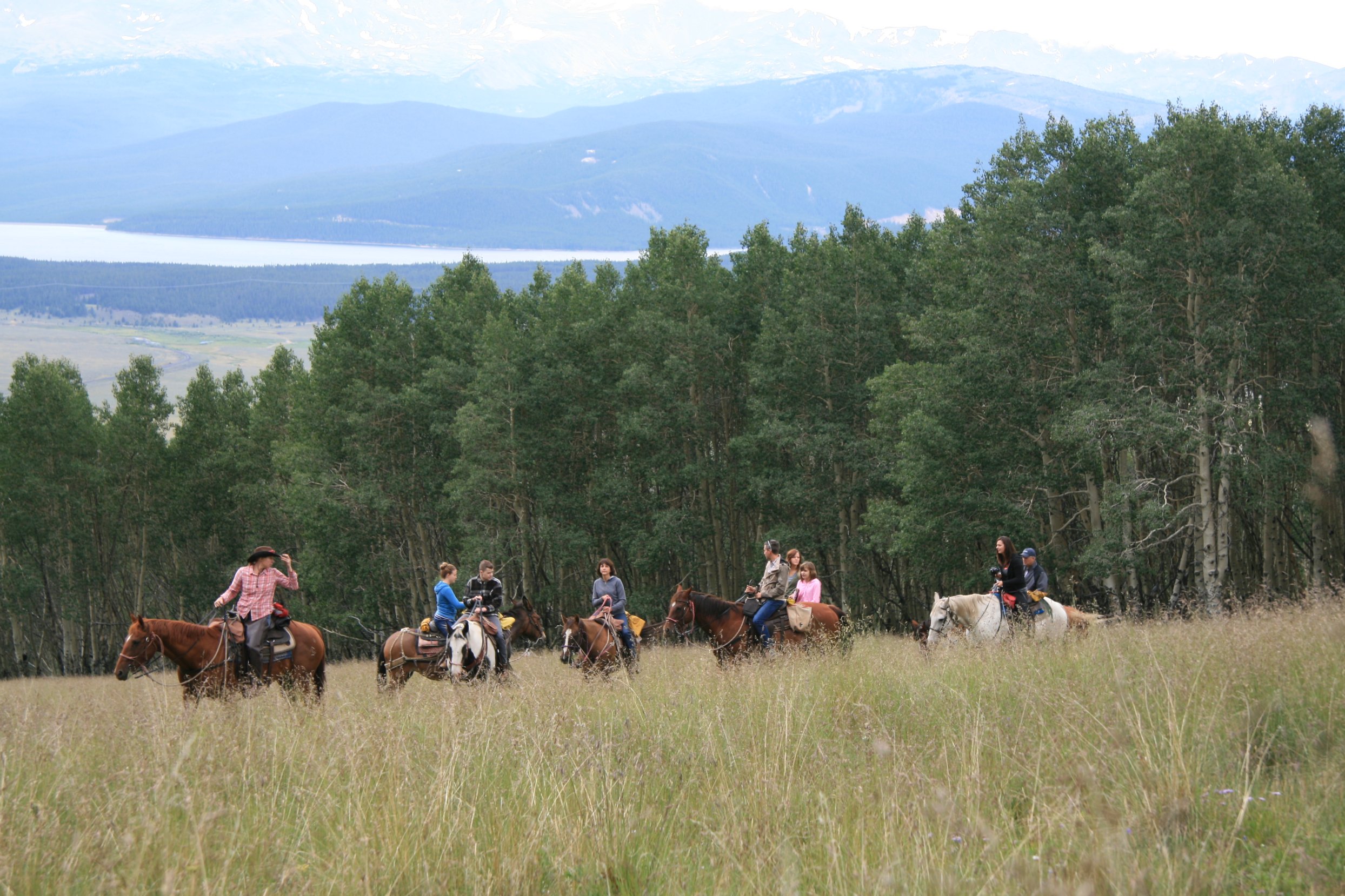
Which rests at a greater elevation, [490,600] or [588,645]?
[490,600]

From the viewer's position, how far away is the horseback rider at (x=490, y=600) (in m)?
14.3

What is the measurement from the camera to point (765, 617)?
1429 centimetres

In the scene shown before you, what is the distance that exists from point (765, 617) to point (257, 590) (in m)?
6.15

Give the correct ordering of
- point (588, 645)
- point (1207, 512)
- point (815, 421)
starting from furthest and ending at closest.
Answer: point (815, 421), point (1207, 512), point (588, 645)

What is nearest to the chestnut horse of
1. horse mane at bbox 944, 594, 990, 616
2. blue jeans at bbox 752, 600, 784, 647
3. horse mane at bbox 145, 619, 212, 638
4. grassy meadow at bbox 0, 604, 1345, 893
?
horse mane at bbox 145, 619, 212, 638

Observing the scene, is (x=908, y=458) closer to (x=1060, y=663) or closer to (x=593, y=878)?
(x=1060, y=663)

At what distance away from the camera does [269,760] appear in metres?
6.48

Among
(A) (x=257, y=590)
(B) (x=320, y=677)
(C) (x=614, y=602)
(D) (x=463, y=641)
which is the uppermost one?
(A) (x=257, y=590)

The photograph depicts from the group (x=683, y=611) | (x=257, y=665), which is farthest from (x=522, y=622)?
(x=257, y=665)

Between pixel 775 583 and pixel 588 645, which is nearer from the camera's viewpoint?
pixel 775 583

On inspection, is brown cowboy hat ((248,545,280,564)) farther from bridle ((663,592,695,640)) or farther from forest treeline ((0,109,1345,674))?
forest treeline ((0,109,1345,674))

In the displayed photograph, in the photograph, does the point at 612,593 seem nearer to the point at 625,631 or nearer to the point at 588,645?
the point at 625,631

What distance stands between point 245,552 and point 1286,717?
52.4m

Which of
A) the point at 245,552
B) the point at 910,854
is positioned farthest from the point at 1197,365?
the point at 245,552
